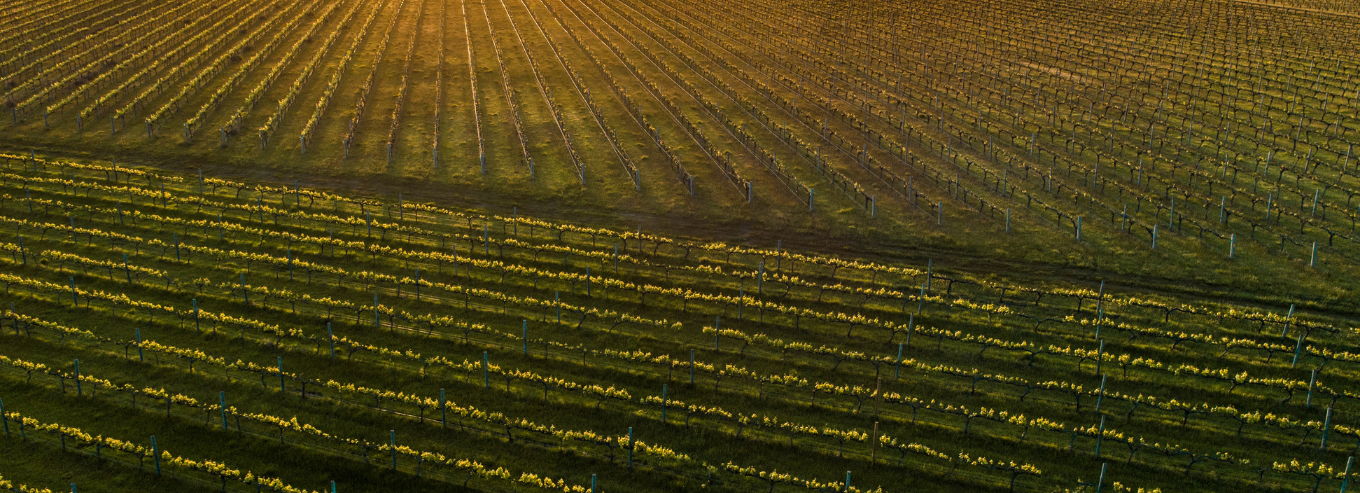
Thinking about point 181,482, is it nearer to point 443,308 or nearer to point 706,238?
point 443,308

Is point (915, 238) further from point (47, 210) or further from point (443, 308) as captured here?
point (47, 210)

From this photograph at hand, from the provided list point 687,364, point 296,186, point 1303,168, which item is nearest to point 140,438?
point 687,364

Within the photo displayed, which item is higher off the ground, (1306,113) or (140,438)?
(1306,113)

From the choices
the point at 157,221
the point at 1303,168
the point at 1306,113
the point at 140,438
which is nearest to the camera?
the point at 140,438

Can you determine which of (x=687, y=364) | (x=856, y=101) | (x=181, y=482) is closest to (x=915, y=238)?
(x=687, y=364)

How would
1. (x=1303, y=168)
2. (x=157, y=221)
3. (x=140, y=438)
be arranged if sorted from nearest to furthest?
(x=140, y=438) < (x=157, y=221) < (x=1303, y=168)

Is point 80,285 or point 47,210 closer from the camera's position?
point 80,285
